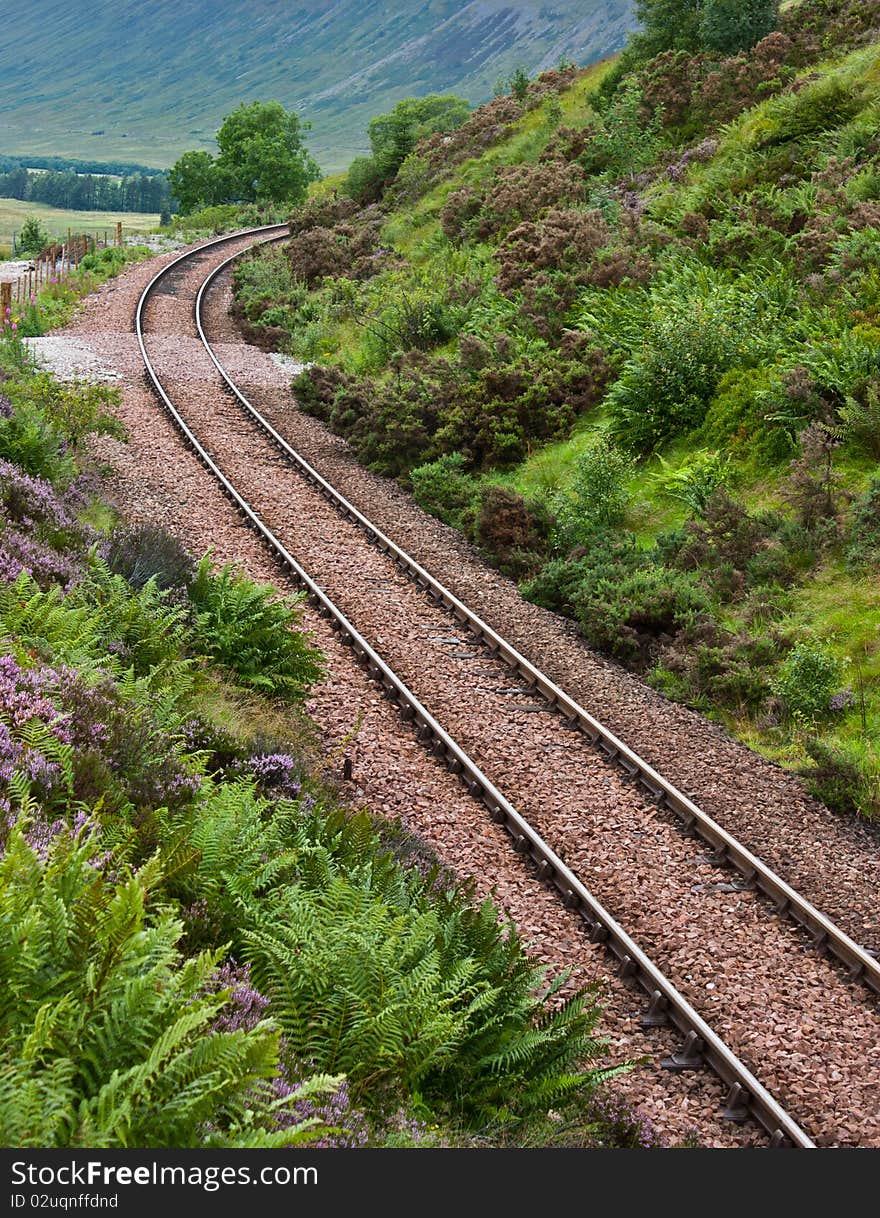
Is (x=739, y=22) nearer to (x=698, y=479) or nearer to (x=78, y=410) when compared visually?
(x=698, y=479)

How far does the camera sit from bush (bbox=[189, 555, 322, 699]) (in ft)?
38.1

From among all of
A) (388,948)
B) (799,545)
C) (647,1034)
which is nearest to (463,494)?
(799,545)

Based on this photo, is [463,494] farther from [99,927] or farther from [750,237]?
[99,927]

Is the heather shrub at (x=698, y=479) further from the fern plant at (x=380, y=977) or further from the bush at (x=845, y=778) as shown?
the fern plant at (x=380, y=977)

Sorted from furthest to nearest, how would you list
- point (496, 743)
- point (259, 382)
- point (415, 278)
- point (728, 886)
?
1. point (415, 278)
2. point (259, 382)
3. point (496, 743)
4. point (728, 886)

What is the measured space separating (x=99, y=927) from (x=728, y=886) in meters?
6.23

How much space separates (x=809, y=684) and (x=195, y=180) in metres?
66.8

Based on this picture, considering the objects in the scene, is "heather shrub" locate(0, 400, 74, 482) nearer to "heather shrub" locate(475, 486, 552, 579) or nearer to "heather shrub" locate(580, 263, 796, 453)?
"heather shrub" locate(475, 486, 552, 579)

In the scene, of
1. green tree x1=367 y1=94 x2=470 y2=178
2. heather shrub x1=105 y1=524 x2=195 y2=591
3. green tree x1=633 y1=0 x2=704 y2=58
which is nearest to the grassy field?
green tree x1=367 y1=94 x2=470 y2=178

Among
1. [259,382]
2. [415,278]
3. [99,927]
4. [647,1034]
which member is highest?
[415,278]

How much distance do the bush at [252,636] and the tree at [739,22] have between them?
26409 mm

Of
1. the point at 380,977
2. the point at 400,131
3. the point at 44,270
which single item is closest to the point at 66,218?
the point at 44,270

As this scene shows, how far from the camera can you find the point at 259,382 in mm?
26375

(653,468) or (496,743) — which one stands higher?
(653,468)
